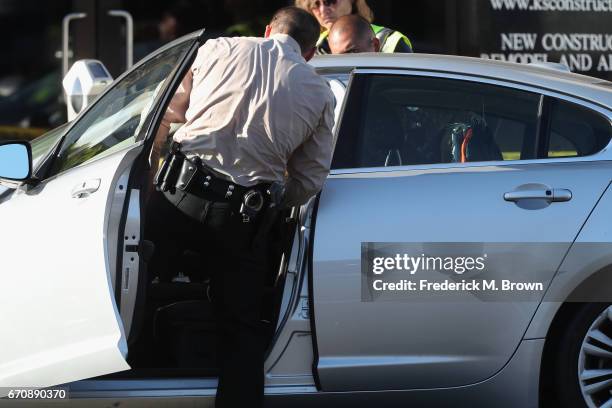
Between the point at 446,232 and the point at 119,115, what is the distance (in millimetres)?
1205

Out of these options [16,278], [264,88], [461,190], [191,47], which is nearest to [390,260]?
[461,190]

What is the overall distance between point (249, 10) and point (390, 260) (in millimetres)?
6200

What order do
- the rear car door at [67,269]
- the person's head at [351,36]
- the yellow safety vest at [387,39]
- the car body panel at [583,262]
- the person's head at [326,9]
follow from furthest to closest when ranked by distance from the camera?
the person's head at [326,9] < the yellow safety vest at [387,39] < the person's head at [351,36] < the car body panel at [583,262] < the rear car door at [67,269]

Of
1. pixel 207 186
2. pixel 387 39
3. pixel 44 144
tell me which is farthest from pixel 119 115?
pixel 387 39

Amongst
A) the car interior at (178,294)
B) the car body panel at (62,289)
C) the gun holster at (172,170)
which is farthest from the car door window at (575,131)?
the car body panel at (62,289)

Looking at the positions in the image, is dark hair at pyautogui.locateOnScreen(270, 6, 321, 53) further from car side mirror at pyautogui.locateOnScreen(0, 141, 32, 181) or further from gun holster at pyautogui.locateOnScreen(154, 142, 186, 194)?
car side mirror at pyautogui.locateOnScreen(0, 141, 32, 181)

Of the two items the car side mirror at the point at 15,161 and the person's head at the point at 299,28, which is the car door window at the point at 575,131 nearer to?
the person's head at the point at 299,28

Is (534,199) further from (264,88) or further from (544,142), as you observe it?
(264,88)

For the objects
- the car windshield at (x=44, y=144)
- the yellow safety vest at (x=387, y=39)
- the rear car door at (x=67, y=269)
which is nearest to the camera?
the rear car door at (x=67, y=269)

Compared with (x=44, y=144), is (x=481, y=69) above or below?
above

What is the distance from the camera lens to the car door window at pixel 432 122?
4012 mm

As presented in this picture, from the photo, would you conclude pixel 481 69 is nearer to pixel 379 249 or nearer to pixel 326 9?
pixel 379 249

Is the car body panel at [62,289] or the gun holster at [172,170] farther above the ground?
the gun holster at [172,170]

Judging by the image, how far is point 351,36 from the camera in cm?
510
